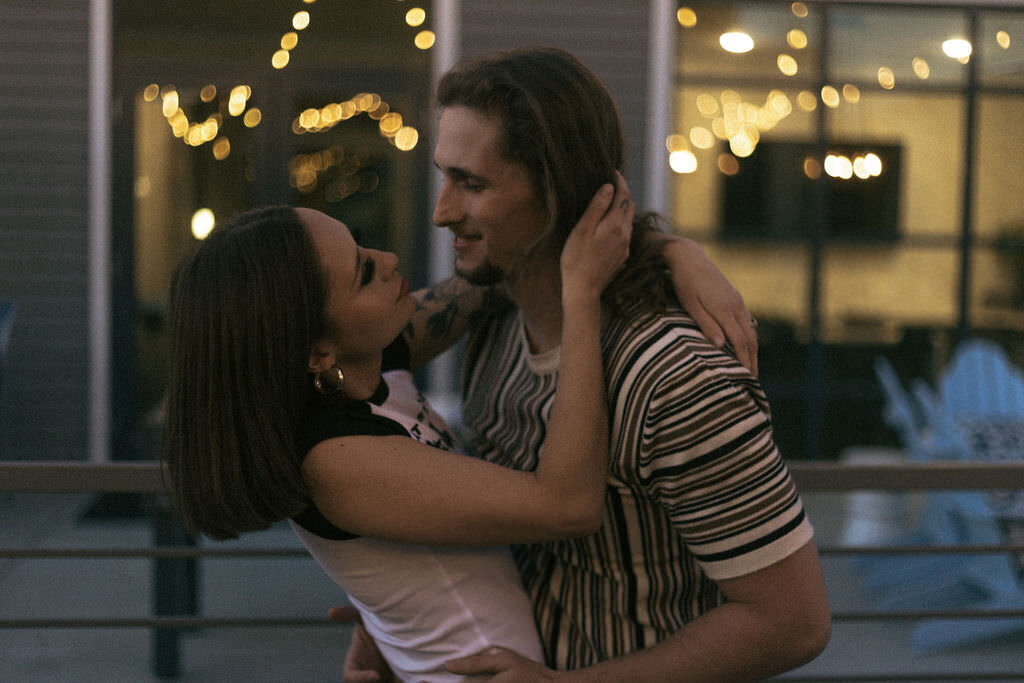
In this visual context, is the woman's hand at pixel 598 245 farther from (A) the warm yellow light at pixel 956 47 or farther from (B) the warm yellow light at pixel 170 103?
(A) the warm yellow light at pixel 956 47

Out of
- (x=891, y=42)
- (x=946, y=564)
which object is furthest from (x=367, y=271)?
(x=891, y=42)

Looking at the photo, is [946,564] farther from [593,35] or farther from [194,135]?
[194,135]

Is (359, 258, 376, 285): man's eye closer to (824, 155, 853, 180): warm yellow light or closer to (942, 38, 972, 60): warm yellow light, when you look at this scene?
(824, 155, 853, 180): warm yellow light

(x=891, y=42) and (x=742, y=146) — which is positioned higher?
(x=891, y=42)

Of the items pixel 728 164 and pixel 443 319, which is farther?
pixel 728 164

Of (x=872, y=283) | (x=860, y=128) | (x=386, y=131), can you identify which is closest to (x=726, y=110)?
(x=860, y=128)

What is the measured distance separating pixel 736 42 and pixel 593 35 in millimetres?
1117

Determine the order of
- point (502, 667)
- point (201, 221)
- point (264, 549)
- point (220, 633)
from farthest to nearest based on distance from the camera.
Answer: point (201, 221) < point (220, 633) < point (264, 549) < point (502, 667)

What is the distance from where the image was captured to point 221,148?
23.2 ft

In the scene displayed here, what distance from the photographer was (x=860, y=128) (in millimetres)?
7613

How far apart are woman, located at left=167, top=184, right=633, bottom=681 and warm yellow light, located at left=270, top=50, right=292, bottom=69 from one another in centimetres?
566

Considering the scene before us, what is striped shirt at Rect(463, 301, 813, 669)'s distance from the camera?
1.37 meters

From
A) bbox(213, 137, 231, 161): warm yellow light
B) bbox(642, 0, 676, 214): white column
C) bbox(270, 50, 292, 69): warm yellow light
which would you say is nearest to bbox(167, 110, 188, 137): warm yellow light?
bbox(213, 137, 231, 161): warm yellow light

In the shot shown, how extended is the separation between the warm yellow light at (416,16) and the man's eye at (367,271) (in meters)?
5.46
